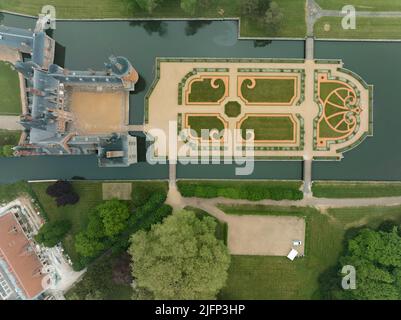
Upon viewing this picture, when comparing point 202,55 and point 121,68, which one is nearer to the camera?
point 121,68

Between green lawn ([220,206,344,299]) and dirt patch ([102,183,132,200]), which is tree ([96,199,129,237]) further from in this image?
green lawn ([220,206,344,299])

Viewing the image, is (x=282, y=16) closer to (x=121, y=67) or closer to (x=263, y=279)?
(x=121, y=67)

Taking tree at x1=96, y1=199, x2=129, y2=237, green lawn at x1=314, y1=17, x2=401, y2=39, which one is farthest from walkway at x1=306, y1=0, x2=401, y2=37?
tree at x1=96, y1=199, x2=129, y2=237

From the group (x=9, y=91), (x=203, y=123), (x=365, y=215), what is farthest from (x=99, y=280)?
(x=365, y=215)

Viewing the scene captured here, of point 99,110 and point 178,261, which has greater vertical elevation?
point 99,110

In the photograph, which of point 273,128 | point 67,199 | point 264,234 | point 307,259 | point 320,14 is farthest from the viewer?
point 320,14
